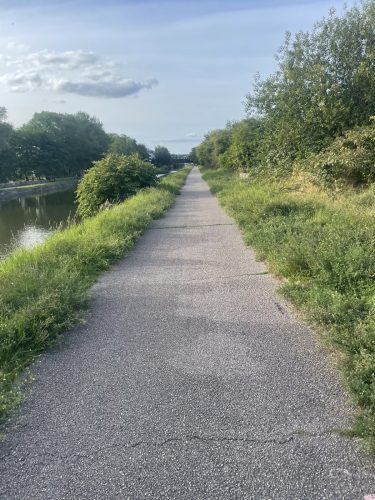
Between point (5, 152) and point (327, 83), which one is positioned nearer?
point (327, 83)

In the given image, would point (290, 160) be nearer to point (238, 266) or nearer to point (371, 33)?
point (371, 33)

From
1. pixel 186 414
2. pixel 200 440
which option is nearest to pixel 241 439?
pixel 200 440

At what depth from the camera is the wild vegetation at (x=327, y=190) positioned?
4188mm

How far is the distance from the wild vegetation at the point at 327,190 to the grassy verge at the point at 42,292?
2841 mm

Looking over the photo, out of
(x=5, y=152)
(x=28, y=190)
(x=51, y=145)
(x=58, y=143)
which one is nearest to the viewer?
(x=28, y=190)

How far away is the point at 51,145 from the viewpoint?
74250 mm

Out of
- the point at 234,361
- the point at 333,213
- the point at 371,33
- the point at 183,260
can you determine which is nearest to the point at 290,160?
the point at 371,33

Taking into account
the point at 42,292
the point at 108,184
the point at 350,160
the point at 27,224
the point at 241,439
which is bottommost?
the point at 241,439

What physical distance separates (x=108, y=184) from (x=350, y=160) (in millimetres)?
12839

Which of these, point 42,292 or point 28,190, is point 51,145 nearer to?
point 28,190

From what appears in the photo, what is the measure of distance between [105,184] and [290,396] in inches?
760

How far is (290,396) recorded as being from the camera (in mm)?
3240

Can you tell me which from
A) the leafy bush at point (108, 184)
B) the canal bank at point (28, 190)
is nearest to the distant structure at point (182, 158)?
the canal bank at point (28, 190)

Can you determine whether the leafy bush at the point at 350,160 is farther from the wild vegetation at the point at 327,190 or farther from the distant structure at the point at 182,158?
the distant structure at the point at 182,158
